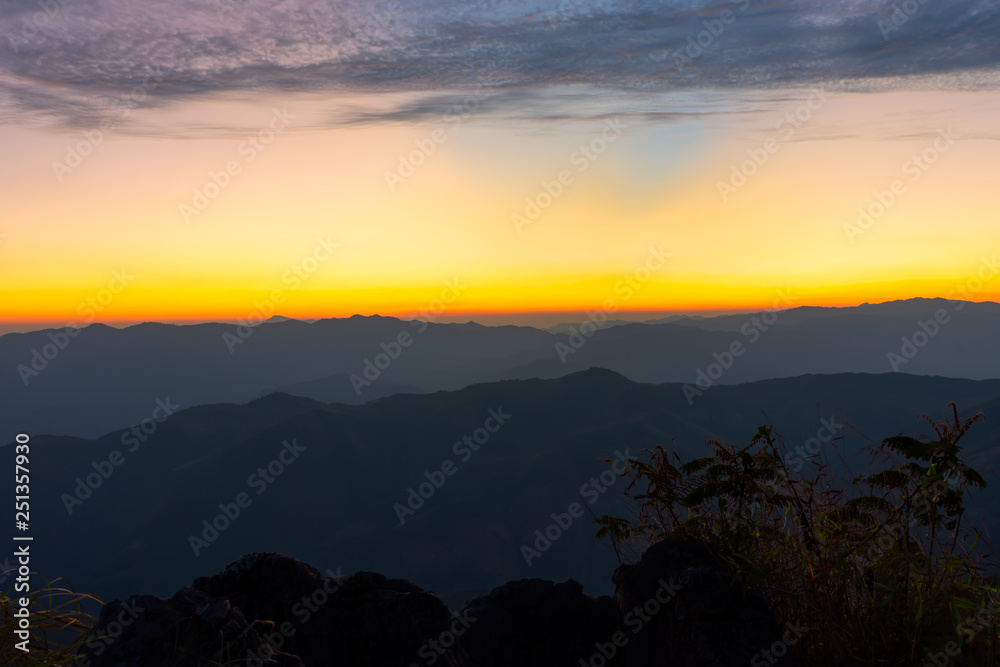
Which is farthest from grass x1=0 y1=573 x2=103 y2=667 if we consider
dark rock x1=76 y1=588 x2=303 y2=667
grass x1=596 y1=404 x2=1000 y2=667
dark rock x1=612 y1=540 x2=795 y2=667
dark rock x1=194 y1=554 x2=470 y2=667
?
dark rock x1=612 y1=540 x2=795 y2=667

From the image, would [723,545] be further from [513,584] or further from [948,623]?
[513,584]

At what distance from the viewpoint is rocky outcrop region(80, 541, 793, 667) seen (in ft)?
12.0

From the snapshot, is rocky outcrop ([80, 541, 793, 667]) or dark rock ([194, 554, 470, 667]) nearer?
rocky outcrop ([80, 541, 793, 667])

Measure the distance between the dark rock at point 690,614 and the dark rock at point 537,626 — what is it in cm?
53

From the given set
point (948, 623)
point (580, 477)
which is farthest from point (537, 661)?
point (580, 477)

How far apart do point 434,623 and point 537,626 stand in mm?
1235

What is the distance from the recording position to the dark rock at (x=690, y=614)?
428 centimetres

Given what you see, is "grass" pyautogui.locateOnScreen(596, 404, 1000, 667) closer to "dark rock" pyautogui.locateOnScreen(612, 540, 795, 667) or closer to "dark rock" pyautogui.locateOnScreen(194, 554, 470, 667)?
"dark rock" pyautogui.locateOnScreen(612, 540, 795, 667)

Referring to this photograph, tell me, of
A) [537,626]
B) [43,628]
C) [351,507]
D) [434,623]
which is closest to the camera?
[43,628]

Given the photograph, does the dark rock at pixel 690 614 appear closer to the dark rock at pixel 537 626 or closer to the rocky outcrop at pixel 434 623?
the rocky outcrop at pixel 434 623

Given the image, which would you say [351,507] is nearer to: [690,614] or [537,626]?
[537,626]

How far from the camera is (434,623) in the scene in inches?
198

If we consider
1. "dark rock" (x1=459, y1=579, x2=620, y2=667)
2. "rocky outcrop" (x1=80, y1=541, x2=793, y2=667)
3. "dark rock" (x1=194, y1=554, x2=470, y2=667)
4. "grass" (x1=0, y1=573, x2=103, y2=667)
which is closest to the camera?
"grass" (x1=0, y1=573, x2=103, y2=667)

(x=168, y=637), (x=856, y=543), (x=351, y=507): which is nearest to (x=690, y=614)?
(x=856, y=543)
